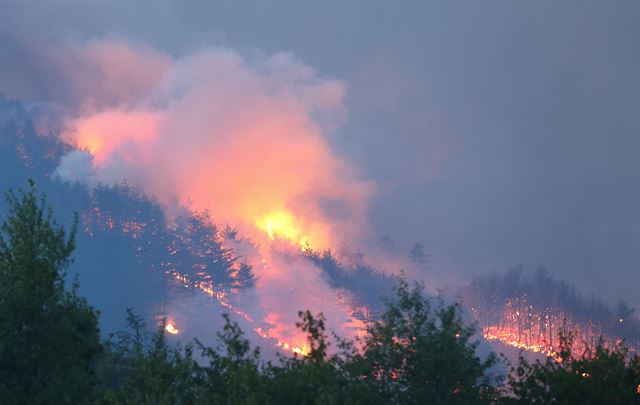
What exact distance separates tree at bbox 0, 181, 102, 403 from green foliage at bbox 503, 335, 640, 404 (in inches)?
591

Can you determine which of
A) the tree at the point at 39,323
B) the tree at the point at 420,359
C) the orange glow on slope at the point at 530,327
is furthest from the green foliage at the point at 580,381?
the orange glow on slope at the point at 530,327

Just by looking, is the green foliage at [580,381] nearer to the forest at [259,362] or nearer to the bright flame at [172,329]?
the forest at [259,362]

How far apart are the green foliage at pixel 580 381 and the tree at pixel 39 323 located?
49.2 feet

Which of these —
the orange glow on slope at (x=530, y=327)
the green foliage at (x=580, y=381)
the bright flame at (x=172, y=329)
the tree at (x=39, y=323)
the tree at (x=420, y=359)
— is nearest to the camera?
the tree at (x=39, y=323)

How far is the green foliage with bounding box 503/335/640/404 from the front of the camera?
65.6ft

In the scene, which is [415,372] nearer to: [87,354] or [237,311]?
[87,354]

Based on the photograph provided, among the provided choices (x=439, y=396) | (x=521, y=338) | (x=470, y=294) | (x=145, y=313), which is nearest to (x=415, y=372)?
(x=439, y=396)

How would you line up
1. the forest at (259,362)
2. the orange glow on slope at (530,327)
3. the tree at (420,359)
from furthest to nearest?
the orange glow on slope at (530,327), the tree at (420,359), the forest at (259,362)

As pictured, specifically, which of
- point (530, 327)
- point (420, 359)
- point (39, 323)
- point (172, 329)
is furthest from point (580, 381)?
point (530, 327)

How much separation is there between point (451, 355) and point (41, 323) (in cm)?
1378

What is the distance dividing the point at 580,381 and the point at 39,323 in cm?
1865

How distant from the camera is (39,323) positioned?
18.5m

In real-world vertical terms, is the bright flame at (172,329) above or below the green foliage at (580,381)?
above

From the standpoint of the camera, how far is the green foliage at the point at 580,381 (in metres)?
20.0
